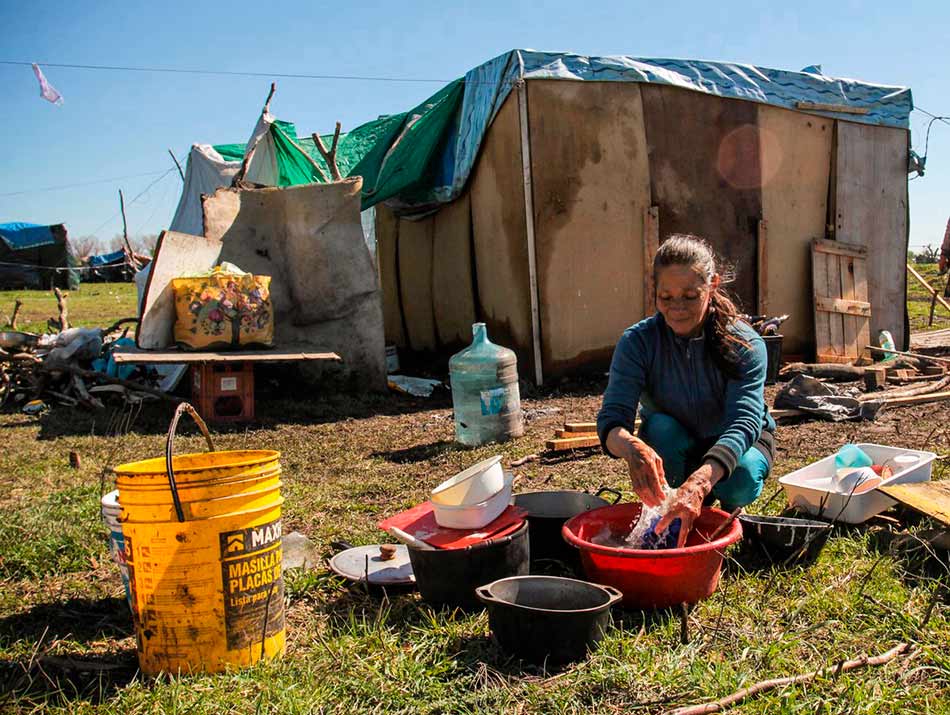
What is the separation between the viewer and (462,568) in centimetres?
260

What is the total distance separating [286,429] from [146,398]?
158cm

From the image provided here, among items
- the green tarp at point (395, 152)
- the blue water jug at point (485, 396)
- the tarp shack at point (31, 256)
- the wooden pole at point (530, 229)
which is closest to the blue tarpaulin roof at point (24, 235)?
the tarp shack at point (31, 256)

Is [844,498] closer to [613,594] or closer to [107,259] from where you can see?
[613,594]

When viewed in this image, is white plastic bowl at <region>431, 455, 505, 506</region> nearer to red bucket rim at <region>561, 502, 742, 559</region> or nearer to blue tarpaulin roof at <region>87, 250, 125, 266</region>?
red bucket rim at <region>561, 502, 742, 559</region>

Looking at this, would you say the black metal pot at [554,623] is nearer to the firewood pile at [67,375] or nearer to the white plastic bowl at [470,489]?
the white plastic bowl at [470,489]

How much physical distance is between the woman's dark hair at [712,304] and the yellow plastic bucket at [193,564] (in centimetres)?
154

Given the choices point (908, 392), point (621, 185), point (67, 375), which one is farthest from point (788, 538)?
point (67, 375)

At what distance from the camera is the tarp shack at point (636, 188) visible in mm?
7332

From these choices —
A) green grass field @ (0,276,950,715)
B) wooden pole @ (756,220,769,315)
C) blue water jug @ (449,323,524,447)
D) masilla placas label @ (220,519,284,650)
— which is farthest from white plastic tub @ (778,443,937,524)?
wooden pole @ (756,220,769,315)

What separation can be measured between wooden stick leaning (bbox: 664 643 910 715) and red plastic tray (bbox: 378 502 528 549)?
89 cm

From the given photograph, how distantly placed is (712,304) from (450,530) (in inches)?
48.5

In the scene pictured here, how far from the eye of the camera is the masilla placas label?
223 cm

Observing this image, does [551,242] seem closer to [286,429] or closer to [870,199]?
[286,429]

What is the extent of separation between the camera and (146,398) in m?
6.89
